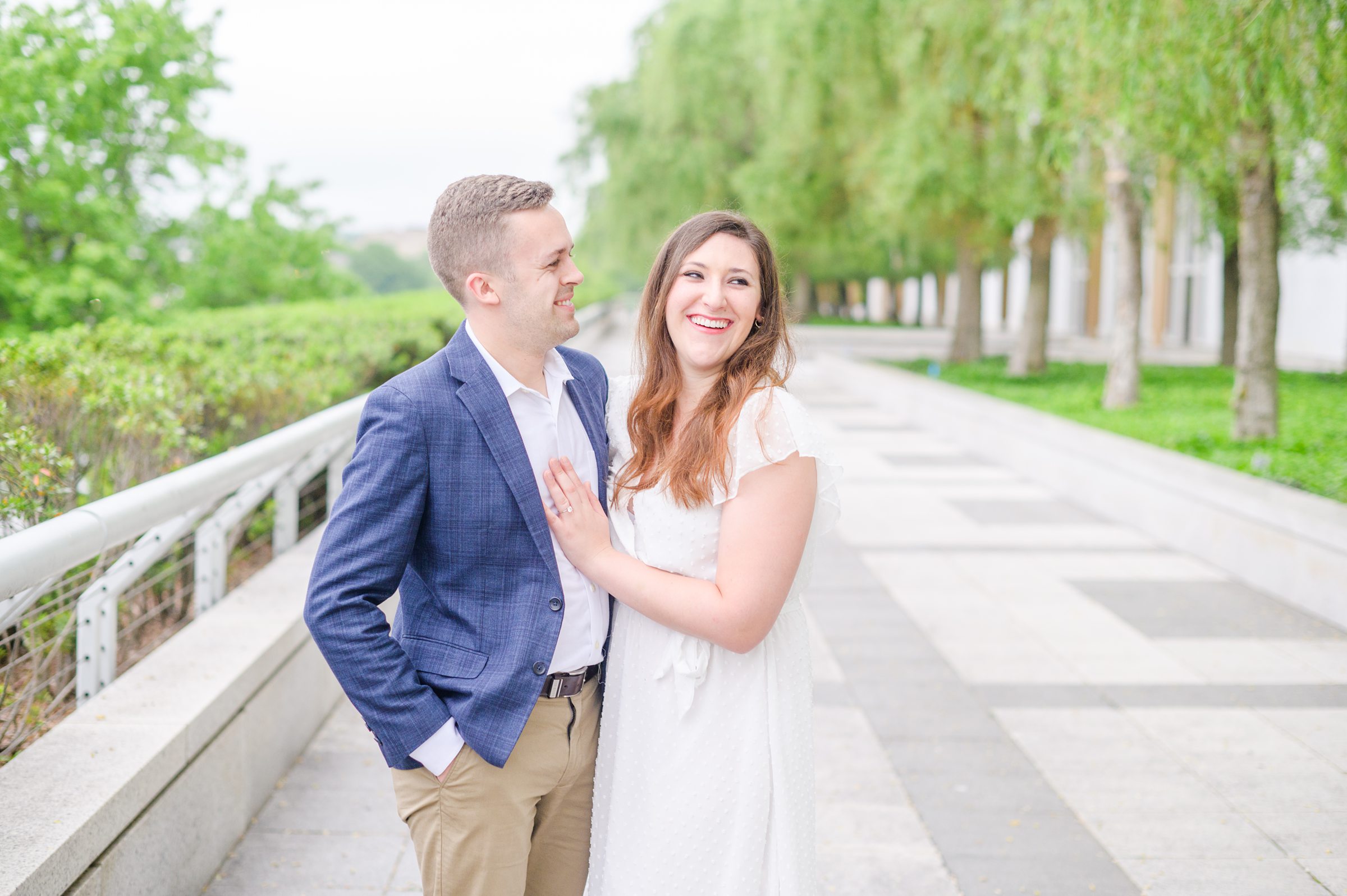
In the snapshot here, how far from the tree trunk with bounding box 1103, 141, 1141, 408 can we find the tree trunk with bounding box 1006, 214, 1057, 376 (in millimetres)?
3750

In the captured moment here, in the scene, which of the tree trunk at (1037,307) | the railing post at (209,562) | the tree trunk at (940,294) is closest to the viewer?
the railing post at (209,562)

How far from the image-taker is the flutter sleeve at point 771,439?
202 cm

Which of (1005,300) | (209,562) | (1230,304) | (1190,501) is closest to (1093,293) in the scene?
(1005,300)

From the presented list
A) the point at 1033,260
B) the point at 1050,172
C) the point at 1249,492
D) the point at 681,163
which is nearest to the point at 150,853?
the point at 1249,492

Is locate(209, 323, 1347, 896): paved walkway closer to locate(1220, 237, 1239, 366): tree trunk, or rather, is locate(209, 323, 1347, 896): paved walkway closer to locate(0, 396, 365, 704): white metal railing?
locate(0, 396, 365, 704): white metal railing

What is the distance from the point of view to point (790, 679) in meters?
2.15

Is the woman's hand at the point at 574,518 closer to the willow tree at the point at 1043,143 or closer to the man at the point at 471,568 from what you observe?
the man at the point at 471,568

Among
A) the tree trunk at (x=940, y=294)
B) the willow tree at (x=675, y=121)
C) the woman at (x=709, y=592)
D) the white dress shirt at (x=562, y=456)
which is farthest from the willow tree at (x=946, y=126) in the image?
the tree trunk at (x=940, y=294)

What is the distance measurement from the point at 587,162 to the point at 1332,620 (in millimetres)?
28932

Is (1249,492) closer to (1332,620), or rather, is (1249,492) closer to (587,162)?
(1332,620)

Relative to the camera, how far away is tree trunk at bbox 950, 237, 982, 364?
20.4m

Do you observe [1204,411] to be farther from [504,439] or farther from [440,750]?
[440,750]

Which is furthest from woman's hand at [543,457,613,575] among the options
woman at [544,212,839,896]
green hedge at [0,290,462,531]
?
green hedge at [0,290,462,531]

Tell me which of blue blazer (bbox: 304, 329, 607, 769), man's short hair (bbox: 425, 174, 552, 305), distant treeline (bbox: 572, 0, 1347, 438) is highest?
distant treeline (bbox: 572, 0, 1347, 438)
